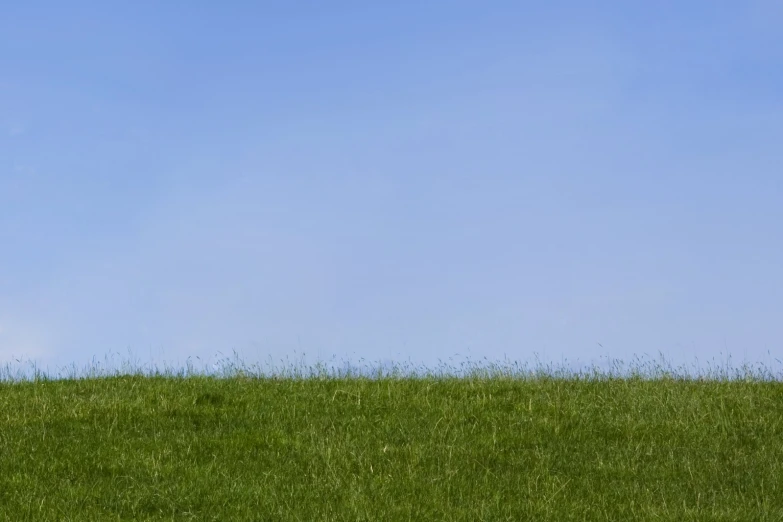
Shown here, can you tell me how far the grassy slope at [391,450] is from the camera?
9.20 meters

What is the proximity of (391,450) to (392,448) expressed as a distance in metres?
0.07

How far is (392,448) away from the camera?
10.9m

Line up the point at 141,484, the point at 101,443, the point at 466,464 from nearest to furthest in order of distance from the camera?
the point at 141,484, the point at 466,464, the point at 101,443

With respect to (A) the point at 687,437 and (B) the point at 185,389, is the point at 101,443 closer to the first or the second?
(B) the point at 185,389

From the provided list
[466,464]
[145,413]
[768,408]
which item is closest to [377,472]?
[466,464]

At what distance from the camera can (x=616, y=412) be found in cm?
1312

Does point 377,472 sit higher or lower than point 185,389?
lower

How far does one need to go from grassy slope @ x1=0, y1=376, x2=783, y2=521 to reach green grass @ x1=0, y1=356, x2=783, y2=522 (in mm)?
33

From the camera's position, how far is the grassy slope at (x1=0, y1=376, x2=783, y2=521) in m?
9.20

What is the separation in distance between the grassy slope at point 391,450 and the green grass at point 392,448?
33 millimetres

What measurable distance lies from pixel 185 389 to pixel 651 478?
8.10 m

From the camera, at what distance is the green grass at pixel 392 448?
9195 mm

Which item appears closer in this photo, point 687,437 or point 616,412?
point 687,437

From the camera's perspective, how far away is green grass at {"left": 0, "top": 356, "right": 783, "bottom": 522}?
→ 9195 mm
